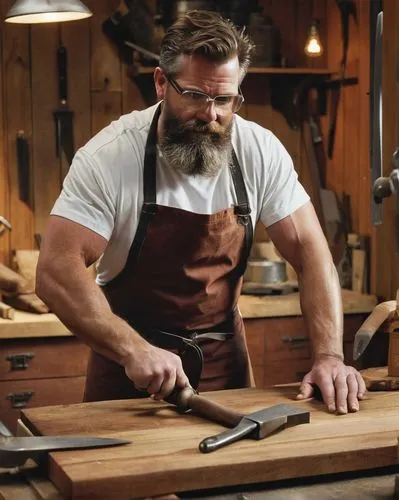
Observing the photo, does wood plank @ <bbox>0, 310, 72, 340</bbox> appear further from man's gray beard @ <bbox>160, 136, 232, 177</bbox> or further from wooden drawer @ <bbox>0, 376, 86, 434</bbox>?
man's gray beard @ <bbox>160, 136, 232, 177</bbox>

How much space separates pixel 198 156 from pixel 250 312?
1.53 meters

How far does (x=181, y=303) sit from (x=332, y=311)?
41cm

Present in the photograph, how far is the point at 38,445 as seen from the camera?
1900 mm

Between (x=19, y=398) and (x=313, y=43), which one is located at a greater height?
(x=313, y=43)

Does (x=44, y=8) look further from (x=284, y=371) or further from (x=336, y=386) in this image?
(x=284, y=371)

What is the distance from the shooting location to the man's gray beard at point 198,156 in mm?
2619

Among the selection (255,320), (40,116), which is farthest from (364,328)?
(40,116)

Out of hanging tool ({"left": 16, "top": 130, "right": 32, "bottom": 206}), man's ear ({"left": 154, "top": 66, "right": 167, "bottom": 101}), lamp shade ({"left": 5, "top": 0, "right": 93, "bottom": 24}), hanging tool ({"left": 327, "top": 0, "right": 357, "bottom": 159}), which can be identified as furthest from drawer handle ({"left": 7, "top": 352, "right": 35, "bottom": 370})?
hanging tool ({"left": 327, "top": 0, "right": 357, "bottom": 159})

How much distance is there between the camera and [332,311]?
2711 mm

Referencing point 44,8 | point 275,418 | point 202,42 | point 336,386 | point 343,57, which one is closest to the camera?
point 275,418

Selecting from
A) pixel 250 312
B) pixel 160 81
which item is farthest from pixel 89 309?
pixel 250 312

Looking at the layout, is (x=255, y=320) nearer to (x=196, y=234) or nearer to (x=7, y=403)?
(x=7, y=403)

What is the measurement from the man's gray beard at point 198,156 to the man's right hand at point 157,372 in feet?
1.94

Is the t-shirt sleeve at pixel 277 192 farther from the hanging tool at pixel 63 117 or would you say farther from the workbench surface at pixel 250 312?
the hanging tool at pixel 63 117
